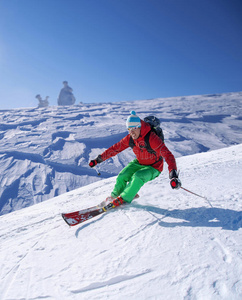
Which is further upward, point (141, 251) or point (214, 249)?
point (214, 249)

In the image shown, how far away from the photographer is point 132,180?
2703mm

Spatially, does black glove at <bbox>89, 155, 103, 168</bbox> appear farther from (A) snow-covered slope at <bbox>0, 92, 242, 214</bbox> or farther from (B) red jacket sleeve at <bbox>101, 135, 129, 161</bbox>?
(A) snow-covered slope at <bbox>0, 92, 242, 214</bbox>

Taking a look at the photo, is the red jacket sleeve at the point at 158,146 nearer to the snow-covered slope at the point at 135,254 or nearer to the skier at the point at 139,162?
the skier at the point at 139,162

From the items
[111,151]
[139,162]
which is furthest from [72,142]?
[139,162]

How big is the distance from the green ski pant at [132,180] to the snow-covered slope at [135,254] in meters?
0.20

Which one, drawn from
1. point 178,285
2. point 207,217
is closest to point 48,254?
Result: point 178,285

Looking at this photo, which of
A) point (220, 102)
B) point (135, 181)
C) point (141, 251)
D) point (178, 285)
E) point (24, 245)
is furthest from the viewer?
point (220, 102)

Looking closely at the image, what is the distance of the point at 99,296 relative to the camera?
1.23m

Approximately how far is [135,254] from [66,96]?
62275 millimetres

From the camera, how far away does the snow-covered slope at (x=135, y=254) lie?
1.22m

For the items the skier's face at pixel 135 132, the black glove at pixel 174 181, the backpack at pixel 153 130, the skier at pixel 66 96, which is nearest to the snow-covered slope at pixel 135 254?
the black glove at pixel 174 181

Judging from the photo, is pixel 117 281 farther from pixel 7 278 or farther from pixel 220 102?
pixel 220 102

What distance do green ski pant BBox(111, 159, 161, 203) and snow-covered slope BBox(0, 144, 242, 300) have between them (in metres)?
0.20

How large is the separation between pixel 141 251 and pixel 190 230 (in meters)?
0.54
